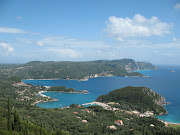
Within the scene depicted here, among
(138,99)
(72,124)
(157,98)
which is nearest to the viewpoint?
(72,124)

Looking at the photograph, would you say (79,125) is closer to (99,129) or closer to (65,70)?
(99,129)

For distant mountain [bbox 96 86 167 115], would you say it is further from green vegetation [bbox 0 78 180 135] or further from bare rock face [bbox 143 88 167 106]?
green vegetation [bbox 0 78 180 135]

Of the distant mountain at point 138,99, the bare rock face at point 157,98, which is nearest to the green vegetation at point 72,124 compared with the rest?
the distant mountain at point 138,99

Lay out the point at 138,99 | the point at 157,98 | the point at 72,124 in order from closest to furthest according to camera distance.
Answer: the point at 72,124
the point at 138,99
the point at 157,98

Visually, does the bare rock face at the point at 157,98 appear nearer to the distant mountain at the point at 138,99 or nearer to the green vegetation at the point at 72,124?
the distant mountain at the point at 138,99

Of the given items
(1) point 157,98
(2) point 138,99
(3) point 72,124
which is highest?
(3) point 72,124

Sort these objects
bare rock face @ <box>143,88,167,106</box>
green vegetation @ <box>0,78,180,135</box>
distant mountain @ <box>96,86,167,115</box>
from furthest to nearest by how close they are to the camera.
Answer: bare rock face @ <box>143,88,167,106</box>, distant mountain @ <box>96,86,167,115</box>, green vegetation @ <box>0,78,180,135</box>

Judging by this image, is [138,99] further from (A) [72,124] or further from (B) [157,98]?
(A) [72,124]

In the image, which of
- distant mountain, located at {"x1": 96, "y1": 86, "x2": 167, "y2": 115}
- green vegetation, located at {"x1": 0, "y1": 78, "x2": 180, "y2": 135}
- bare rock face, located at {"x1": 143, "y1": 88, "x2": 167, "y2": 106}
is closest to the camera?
green vegetation, located at {"x1": 0, "y1": 78, "x2": 180, "y2": 135}

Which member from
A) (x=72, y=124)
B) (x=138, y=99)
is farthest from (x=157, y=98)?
(x=72, y=124)

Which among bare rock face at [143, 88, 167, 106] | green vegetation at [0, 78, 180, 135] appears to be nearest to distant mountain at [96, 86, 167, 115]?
bare rock face at [143, 88, 167, 106]
